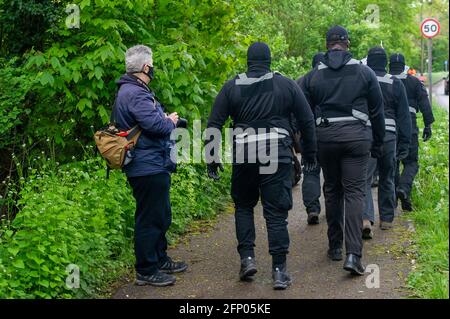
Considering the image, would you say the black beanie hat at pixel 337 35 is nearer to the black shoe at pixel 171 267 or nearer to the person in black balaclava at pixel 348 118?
the person in black balaclava at pixel 348 118

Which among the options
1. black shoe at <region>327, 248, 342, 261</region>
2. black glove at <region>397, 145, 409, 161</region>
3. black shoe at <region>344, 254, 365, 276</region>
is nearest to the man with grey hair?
black shoe at <region>344, 254, 365, 276</region>

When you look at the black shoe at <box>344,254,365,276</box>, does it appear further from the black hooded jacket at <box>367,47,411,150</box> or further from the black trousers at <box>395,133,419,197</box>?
the black trousers at <box>395,133,419,197</box>

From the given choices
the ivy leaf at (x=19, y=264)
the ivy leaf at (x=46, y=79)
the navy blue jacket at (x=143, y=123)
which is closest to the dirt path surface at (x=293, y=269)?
the ivy leaf at (x=19, y=264)

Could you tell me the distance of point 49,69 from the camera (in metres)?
7.97

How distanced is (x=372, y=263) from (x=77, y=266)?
2764mm

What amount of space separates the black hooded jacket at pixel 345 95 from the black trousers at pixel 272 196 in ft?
2.19

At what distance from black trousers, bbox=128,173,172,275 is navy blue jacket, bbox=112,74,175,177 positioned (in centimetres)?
10

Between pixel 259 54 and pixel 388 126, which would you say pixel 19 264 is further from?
pixel 388 126

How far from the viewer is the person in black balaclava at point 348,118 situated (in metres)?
6.41

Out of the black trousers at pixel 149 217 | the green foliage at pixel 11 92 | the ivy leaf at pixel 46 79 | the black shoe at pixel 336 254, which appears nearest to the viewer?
the black trousers at pixel 149 217

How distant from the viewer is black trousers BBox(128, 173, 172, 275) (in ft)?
20.1

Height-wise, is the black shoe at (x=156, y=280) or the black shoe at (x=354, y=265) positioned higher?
the black shoe at (x=354, y=265)

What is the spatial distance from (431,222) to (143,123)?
3572mm
